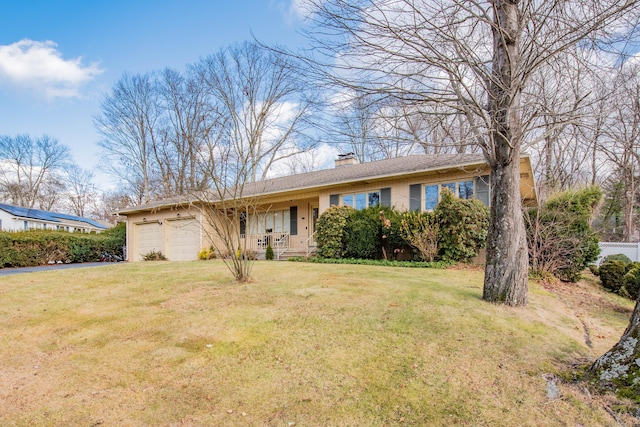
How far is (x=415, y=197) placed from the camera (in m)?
12.2

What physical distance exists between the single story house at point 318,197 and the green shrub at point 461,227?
954mm

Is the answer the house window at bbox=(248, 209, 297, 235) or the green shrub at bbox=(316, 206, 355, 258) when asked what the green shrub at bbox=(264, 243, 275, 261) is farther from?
the green shrub at bbox=(316, 206, 355, 258)

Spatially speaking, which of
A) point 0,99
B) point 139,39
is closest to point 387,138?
point 139,39

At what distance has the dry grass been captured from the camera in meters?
2.68

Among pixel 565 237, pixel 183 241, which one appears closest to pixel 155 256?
pixel 183 241

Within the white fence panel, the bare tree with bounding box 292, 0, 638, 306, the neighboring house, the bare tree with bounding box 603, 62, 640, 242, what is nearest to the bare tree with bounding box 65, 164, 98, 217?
the neighboring house

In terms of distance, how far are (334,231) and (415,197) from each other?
3257mm

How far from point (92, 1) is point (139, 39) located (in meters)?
1.55

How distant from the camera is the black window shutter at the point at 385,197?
1279cm

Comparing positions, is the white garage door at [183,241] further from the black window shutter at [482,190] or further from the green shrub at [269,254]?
the black window shutter at [482,190]

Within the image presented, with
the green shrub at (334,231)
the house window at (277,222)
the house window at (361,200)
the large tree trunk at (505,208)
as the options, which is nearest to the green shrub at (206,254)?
the house window at (277,222)

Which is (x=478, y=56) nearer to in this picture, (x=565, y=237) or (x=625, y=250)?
(x=565, y=237)

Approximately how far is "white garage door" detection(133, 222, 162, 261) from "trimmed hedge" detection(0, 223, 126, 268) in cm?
181

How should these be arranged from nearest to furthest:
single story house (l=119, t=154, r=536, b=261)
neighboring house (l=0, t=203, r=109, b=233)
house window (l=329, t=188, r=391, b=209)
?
single story house (l=119, t=154, r=536, b=261) → house window (l=329, t=188, r=391, b=209) → neighboring house (l=0, t=203, r=109, b=233)
